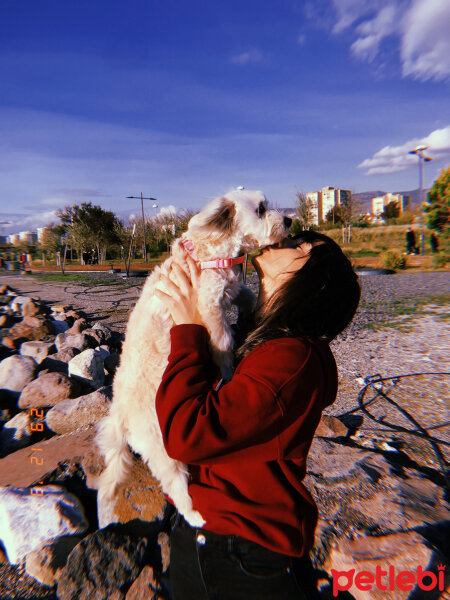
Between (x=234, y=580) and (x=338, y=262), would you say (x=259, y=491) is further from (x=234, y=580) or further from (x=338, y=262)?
(x=338, y=262)

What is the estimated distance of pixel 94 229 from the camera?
32.8 meters

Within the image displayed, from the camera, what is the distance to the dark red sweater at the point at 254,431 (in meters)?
1.15

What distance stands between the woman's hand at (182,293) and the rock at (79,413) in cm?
215

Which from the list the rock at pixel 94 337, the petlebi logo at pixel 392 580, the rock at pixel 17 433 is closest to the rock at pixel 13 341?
the rock at pixel 94 337

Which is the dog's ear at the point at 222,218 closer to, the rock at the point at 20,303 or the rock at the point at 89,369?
the rock at the point at 89,369

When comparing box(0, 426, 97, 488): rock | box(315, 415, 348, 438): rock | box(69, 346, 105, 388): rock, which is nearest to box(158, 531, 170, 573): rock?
box(0, 426, 97, 488): rock

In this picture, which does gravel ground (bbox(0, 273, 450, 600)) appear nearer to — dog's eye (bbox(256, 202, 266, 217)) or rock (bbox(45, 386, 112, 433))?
rock (bbox(45, 386, 112, 433))

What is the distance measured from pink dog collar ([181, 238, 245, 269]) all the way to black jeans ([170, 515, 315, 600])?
1.37 meters

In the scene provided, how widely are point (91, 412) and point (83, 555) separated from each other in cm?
175

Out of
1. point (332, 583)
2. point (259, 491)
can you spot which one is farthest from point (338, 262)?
point (332, 583)

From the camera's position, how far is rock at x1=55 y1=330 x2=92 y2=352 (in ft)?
18.8

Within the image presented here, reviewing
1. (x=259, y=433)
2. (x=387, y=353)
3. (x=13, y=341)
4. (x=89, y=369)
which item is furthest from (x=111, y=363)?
(x=259, y=433)

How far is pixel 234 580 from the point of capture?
4.29 feet

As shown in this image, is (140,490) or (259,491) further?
(140,490)
